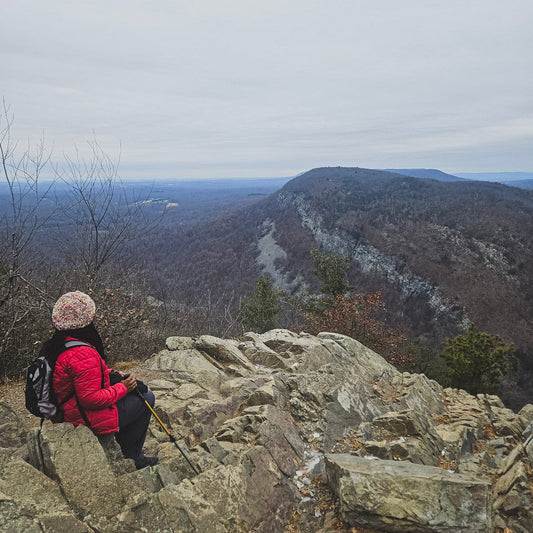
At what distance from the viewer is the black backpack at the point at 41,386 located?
3.39m

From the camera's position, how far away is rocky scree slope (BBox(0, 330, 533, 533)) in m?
3.41

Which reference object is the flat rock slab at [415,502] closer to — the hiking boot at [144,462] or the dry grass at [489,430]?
the hiking boot at [144,462]

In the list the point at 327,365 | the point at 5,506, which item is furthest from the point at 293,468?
the point at 327,365

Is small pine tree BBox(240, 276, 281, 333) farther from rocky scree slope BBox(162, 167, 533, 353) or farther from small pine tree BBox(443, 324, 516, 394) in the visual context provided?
rocky scree slope BBox(162, 167, 533, 353)

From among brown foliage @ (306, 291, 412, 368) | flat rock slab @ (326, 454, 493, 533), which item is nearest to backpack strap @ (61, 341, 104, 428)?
flat rock slab @ (326, 454, 493, 533)

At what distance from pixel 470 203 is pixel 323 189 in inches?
2081

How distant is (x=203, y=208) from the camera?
188875mm

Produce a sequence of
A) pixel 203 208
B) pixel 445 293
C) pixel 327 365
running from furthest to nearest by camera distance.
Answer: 1. pixel 203 208
2. pixel 445 293
3. pixel 327 365

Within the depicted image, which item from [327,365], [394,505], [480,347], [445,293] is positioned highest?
[394,505]

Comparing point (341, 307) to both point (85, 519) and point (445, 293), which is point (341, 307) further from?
point (445, 293)

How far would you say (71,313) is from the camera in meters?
3.42

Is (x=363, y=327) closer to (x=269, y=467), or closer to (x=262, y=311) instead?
(x=262, y=311)

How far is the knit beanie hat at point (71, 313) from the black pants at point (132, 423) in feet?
3.64

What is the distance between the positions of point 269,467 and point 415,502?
5.99 ft
